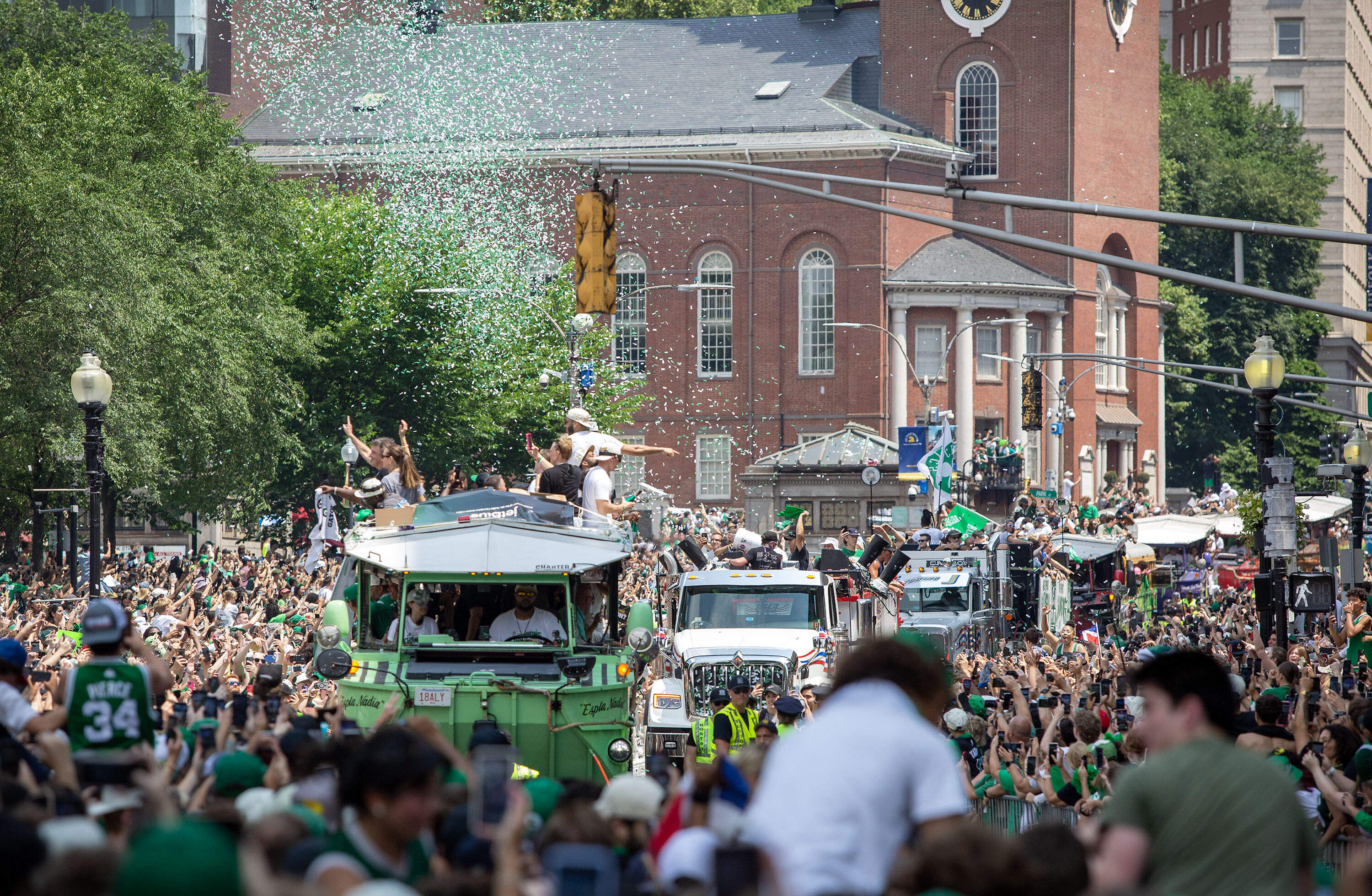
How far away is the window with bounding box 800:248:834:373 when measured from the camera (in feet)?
224

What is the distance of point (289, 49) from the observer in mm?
76625

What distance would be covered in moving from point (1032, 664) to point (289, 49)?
64759mm

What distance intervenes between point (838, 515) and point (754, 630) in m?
28.6

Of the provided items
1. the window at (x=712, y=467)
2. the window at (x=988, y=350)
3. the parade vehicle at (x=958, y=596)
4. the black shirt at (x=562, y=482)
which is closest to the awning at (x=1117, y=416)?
the window at (x=988, y=350)

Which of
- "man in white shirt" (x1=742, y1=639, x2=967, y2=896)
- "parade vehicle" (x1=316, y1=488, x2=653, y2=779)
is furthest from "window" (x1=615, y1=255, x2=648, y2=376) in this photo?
"man in white shirt" (x1=742, y1=639, x2=967, y2=896)

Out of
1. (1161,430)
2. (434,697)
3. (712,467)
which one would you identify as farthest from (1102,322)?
(434,697)

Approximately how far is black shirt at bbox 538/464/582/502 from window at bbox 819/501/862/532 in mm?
28868

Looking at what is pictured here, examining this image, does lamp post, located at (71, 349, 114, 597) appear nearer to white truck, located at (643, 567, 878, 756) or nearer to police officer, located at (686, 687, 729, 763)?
white truck, located at (643, 567, 878, 756)

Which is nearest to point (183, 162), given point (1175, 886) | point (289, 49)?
point (289, 49)

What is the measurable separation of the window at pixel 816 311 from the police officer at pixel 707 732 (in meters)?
51.6

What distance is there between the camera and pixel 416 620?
15.3 metres

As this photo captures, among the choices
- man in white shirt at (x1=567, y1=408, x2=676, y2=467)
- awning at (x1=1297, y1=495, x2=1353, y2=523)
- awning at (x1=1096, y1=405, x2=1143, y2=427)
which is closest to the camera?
man in white shirt at (x1=567, y1=408, x2=676, y2=467)

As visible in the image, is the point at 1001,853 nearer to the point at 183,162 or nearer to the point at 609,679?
the point at 609,679

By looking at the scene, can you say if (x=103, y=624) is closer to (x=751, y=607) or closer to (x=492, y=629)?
(x=492, y=629)
